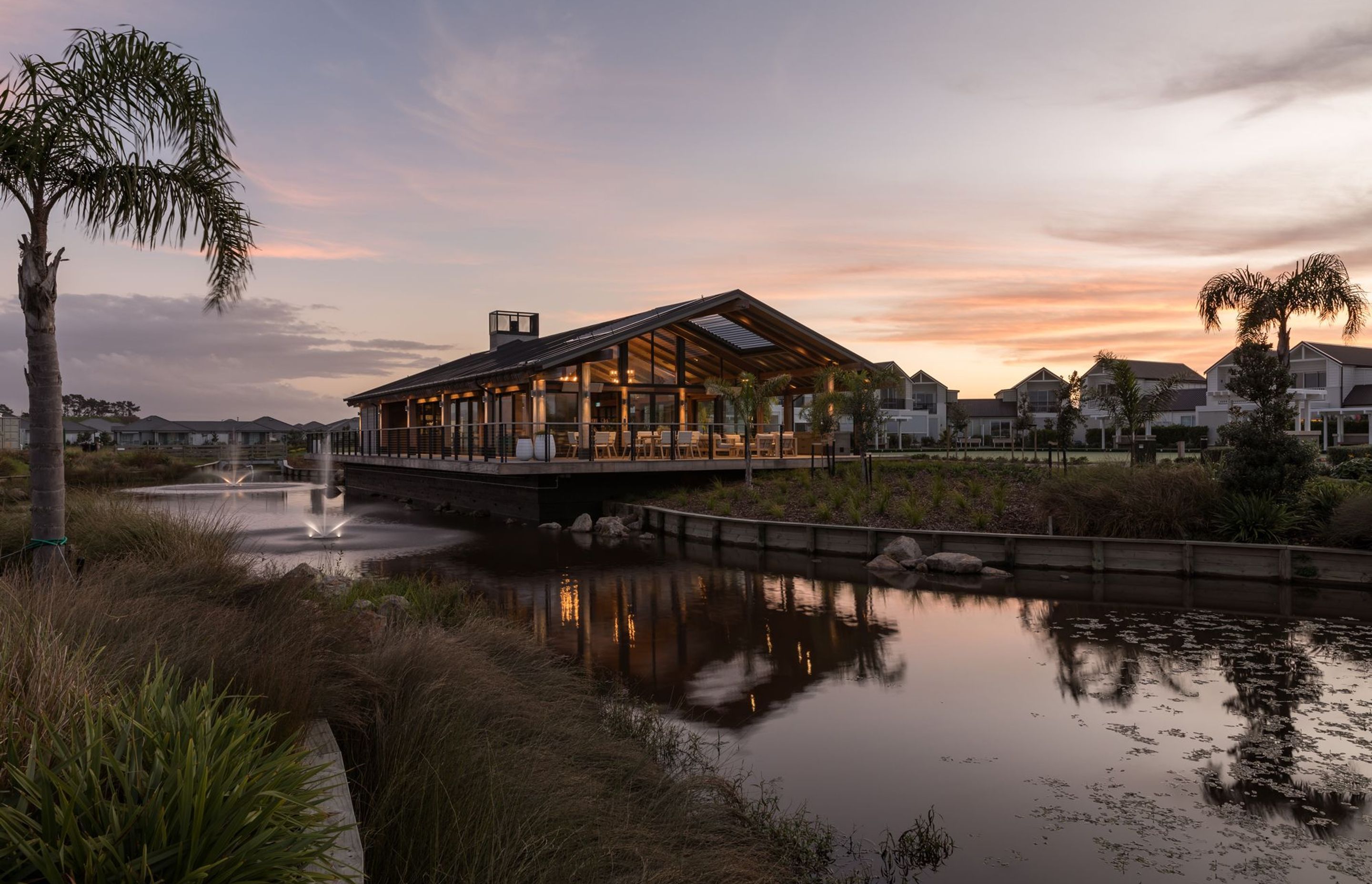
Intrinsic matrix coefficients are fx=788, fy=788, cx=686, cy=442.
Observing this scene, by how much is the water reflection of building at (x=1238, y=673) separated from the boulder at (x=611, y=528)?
1152cm

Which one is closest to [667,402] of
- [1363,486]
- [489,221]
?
[489,221]

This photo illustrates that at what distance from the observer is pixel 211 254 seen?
351 inches

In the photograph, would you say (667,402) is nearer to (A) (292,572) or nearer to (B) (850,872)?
(A) (292,572)

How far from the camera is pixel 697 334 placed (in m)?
29.2

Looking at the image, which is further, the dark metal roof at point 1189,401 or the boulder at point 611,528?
the dark metal roof at point 1189,401

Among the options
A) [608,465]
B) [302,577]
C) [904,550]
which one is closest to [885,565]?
[904,550]

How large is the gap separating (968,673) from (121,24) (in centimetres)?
1105

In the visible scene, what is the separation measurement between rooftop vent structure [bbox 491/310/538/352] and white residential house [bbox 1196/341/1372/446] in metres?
39.4

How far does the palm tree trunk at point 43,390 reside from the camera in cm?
713

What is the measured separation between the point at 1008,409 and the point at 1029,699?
7072cm

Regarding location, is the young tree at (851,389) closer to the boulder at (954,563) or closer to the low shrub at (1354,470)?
the boulder at (954,563)

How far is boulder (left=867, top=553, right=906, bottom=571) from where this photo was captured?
15414 mm

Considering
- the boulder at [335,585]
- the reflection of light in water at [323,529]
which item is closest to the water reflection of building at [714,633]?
Answer: the boulder at [335,585]

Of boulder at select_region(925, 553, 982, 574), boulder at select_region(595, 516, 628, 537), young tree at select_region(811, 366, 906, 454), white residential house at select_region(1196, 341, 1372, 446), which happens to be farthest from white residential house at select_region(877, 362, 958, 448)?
boulder at select_region(925, 553, 982, 574)
